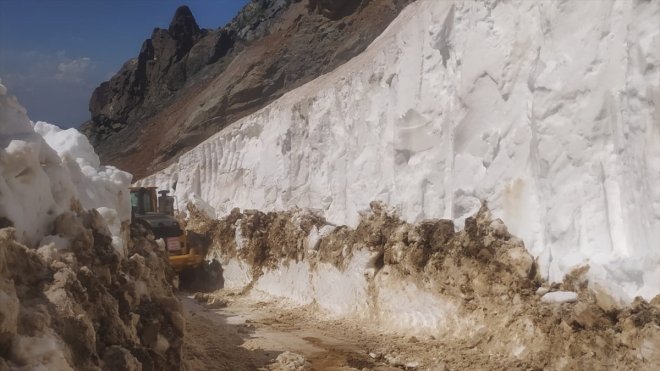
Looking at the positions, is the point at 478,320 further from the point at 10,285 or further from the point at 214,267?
the point at 214,267

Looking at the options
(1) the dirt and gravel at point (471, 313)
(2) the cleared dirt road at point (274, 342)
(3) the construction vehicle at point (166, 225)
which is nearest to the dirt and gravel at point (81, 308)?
(2) the cleared dirt road at point (274, 342)

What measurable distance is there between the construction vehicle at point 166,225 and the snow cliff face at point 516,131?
109 inches

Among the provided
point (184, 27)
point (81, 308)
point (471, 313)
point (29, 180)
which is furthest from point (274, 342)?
point (184, 27)

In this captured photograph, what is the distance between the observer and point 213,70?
40844 millimetres

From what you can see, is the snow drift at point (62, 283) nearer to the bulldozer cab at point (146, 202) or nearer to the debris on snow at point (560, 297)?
the debris on snow at point (560, 297)

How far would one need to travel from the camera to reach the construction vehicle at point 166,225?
15625mm

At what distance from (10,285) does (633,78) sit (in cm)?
647

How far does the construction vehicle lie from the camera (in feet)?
51.3

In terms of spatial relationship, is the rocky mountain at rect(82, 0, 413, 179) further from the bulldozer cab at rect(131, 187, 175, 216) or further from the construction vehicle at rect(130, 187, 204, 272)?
the construction vehicle at rect(130, 187, 204, 272)

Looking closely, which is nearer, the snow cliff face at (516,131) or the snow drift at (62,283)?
the snow drift at (62,283)

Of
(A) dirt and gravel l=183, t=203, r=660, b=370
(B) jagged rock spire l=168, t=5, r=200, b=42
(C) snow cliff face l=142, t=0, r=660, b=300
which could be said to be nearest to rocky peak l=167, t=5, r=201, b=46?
(B) jagged rock spire l=168, t=5, r=200, b=42

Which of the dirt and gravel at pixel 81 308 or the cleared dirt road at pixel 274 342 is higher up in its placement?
the dirt and gravel at pixel 81 308

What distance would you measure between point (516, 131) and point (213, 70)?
1326 inches

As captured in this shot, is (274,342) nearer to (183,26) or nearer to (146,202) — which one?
(146,202)
